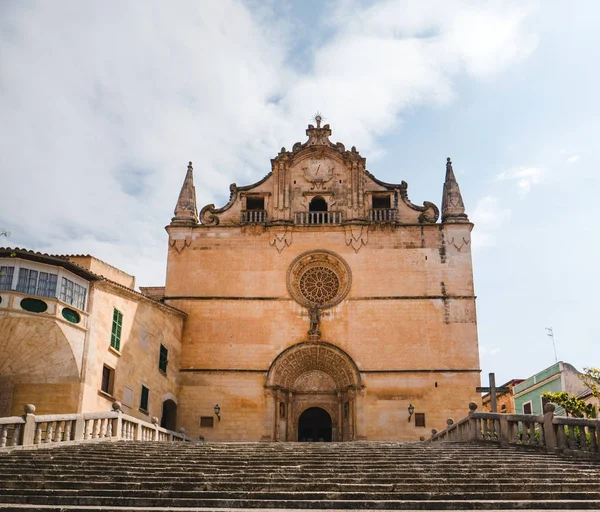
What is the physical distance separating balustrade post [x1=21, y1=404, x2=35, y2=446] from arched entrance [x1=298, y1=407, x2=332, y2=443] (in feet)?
50.1

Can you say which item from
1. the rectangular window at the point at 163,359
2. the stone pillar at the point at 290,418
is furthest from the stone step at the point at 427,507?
the stone pillar at the point at 290,418

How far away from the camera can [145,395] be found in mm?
25047

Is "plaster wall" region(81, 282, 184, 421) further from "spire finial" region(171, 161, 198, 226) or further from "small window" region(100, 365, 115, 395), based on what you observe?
"spire finial" region(171, 161, 198, 226)

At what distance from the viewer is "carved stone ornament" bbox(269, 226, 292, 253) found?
2956cm

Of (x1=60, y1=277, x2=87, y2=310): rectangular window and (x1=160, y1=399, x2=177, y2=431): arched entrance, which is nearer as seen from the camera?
(x1=60, y1=277, x2=87, y2=310): rectangular window

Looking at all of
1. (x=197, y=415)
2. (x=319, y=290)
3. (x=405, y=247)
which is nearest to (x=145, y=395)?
(x=197, y=415)

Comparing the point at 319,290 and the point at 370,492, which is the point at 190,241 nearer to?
the point at 319,290

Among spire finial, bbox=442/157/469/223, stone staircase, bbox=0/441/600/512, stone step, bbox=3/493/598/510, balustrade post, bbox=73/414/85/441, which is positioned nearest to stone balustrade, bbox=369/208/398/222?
spire finial, bbox=442/157/469/223

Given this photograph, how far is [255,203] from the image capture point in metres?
30.9

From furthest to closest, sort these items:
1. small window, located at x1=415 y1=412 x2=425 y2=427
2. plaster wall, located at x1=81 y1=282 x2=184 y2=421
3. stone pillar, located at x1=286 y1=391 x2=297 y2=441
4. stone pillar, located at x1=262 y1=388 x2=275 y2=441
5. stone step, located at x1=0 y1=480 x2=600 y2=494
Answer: stone pillar, located at x1=286 y1=391 x2=297 y2=441, stone pillar, located at x1=262 y1=388 x2=275 y2=441, small window, located at x1=415 y1=412 x2=425 y2=427, plaster wall, located at x1=81 y1=282 x2=184 y2=421, stone step, located at x1=0 y1=480 x2=600 y2=494

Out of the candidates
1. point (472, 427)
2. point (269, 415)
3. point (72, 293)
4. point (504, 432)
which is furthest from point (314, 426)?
point (504, 432)

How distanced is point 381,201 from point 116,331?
1304cm

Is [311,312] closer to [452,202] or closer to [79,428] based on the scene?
[452,202]

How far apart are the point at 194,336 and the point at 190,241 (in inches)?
163
